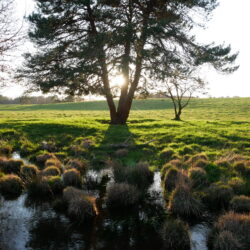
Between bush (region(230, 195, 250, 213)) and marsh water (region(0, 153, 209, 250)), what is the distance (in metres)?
1.13

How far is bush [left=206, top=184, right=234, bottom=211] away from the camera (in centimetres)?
718

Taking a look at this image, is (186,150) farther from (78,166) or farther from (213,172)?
(78,166)

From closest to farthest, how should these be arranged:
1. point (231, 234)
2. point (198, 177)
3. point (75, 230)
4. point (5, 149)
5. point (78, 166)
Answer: point (231, 234)
point (75, 230)
point (198, 177)
point (78, 166)
point (5, 149)

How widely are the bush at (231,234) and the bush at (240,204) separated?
39.5 inches

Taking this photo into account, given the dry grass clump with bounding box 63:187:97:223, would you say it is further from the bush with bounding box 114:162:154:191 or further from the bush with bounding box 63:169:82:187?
A: the bush with bounding box 114:162:154:191

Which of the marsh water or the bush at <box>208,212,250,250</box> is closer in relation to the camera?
the bush at <box>208,212,250,250</box>

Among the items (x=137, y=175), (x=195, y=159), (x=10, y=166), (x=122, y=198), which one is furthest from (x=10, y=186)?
(x=195, y=159)

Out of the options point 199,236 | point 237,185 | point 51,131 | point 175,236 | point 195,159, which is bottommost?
point 199,236

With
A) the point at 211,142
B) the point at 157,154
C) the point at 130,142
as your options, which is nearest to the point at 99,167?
the point at 157,154

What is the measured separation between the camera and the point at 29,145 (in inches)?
571

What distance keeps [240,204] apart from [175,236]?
227 centimetres

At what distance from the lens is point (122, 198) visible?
23.9ft

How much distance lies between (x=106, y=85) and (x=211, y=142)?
9.28 m

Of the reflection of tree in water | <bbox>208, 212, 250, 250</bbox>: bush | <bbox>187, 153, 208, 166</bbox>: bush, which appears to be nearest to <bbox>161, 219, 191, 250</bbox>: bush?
<bbox>208, 212, 250, 250</bbox>: bush
